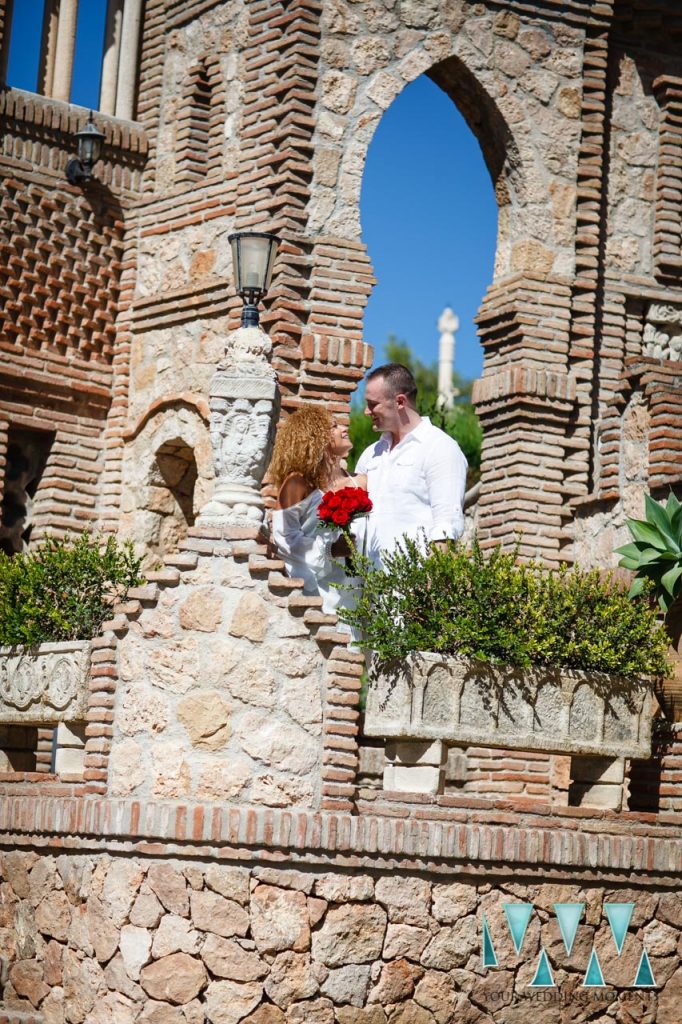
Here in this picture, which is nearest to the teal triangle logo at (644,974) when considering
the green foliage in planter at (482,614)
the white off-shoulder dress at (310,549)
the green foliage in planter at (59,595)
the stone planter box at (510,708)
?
the stone planter box at (510,708)

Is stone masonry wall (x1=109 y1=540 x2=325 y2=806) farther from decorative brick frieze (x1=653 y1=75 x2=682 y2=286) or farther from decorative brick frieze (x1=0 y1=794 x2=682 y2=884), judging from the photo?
decorative brick frieze (x1=653 y1=75 x2=682 y2=286)

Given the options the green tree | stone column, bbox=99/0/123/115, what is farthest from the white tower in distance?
stone column, bbox=99/0/123/115

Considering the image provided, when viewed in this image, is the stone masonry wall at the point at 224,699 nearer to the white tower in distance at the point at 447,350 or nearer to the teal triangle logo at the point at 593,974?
the teal triangle logo at the point at 593,974

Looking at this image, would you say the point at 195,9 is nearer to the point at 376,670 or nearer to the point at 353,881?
the point at 376,670

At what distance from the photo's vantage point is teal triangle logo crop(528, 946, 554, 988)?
8188 millimetres

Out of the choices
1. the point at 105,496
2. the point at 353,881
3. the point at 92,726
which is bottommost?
the point at 353,881

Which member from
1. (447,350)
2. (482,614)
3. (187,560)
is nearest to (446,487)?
(482,614)

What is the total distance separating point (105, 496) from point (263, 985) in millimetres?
7262

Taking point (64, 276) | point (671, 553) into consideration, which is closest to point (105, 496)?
point (64, 276)

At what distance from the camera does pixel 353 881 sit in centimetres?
776

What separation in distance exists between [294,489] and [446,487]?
812 mm

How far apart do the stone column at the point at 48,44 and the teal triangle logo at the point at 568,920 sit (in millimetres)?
9159

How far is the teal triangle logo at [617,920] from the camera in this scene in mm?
8430

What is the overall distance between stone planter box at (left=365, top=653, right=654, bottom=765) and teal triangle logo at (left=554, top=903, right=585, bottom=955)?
30.5 inches
